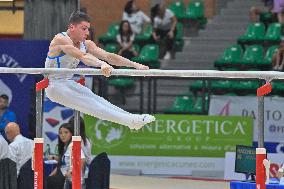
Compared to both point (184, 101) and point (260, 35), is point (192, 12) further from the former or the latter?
point (184, 101)

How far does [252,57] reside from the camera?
2089 cm

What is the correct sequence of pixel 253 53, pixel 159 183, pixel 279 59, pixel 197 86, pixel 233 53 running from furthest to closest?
pixel 233 53
pixel 253 53
pixel 197 86
pixel 279 59
pixel 159 183

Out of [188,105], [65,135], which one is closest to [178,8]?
[188,105]

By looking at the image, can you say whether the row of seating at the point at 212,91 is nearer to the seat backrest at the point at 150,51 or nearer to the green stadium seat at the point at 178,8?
the seat backrest at the point at 150,51

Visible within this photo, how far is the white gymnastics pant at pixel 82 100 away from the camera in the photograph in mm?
10531

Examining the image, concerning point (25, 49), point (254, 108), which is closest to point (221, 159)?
point (254, 108)

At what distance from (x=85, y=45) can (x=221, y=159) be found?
25.3 ft

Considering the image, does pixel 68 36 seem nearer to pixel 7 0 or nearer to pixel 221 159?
pixel 221 159

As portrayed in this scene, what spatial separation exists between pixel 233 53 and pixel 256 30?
838 millimetres

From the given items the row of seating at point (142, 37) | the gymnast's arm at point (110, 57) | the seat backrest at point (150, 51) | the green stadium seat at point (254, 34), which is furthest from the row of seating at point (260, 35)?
the gymnast's arm at point (110, 57)

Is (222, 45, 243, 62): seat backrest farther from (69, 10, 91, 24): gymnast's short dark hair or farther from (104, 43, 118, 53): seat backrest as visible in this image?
(69, 10, 91, 24): gymnast's short dark hair

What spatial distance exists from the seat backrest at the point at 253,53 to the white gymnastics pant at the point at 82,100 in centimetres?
1036

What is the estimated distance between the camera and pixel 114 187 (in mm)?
16359

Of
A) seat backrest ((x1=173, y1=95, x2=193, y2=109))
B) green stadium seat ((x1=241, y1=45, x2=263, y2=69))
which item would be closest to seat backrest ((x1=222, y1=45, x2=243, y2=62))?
green stadium seat ((x1=241, y1=45, x2=263, y2=69))
